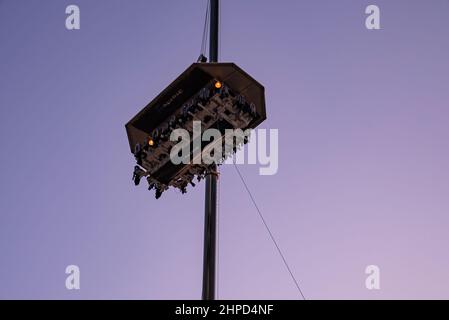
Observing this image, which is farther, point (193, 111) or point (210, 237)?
point (193, 111)

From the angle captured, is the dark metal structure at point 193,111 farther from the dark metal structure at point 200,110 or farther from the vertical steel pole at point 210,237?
the vertical steel pole at point 210,237

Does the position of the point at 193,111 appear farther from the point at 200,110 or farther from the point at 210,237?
the point at 210,237

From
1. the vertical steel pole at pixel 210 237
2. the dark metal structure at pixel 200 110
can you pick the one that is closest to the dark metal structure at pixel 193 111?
the dark metal structure at pixel 200 110

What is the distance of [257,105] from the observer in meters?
16.0

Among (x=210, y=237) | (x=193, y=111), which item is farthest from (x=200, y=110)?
(x=210, y=237)

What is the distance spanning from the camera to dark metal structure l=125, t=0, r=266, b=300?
15.2 m

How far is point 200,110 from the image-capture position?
15.3 meters

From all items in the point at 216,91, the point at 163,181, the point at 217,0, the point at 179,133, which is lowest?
the point at 163,181
